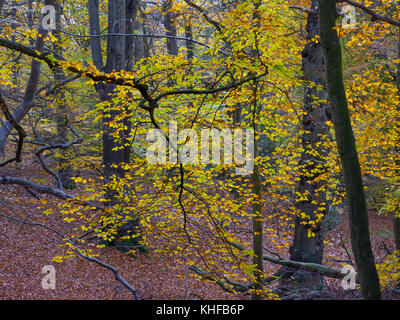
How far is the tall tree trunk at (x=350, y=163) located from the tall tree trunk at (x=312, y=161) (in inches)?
146

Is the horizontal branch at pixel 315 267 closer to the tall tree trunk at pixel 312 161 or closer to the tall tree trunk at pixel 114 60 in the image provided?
the tall tree trunk at pixel 312 161

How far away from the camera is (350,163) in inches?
146

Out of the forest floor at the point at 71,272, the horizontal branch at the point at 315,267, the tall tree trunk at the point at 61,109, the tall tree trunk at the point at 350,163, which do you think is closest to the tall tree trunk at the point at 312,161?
the horizontal branch at the point at 315,267

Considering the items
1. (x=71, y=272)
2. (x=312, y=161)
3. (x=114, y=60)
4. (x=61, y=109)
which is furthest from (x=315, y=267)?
(x=61, y=109)

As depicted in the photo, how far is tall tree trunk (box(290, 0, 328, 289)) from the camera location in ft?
24.7

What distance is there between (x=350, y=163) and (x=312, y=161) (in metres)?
3.79

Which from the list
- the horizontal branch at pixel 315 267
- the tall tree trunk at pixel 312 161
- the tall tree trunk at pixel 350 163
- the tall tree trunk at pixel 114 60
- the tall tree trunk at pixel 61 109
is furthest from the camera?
the tall tree trunk at pixel 61 109

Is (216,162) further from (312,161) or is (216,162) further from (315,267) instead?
(315,267)

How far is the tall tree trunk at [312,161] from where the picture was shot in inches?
296

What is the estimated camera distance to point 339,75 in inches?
147

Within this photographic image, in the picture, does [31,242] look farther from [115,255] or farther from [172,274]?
[172,274]

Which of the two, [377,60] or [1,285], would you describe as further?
[377,60]
